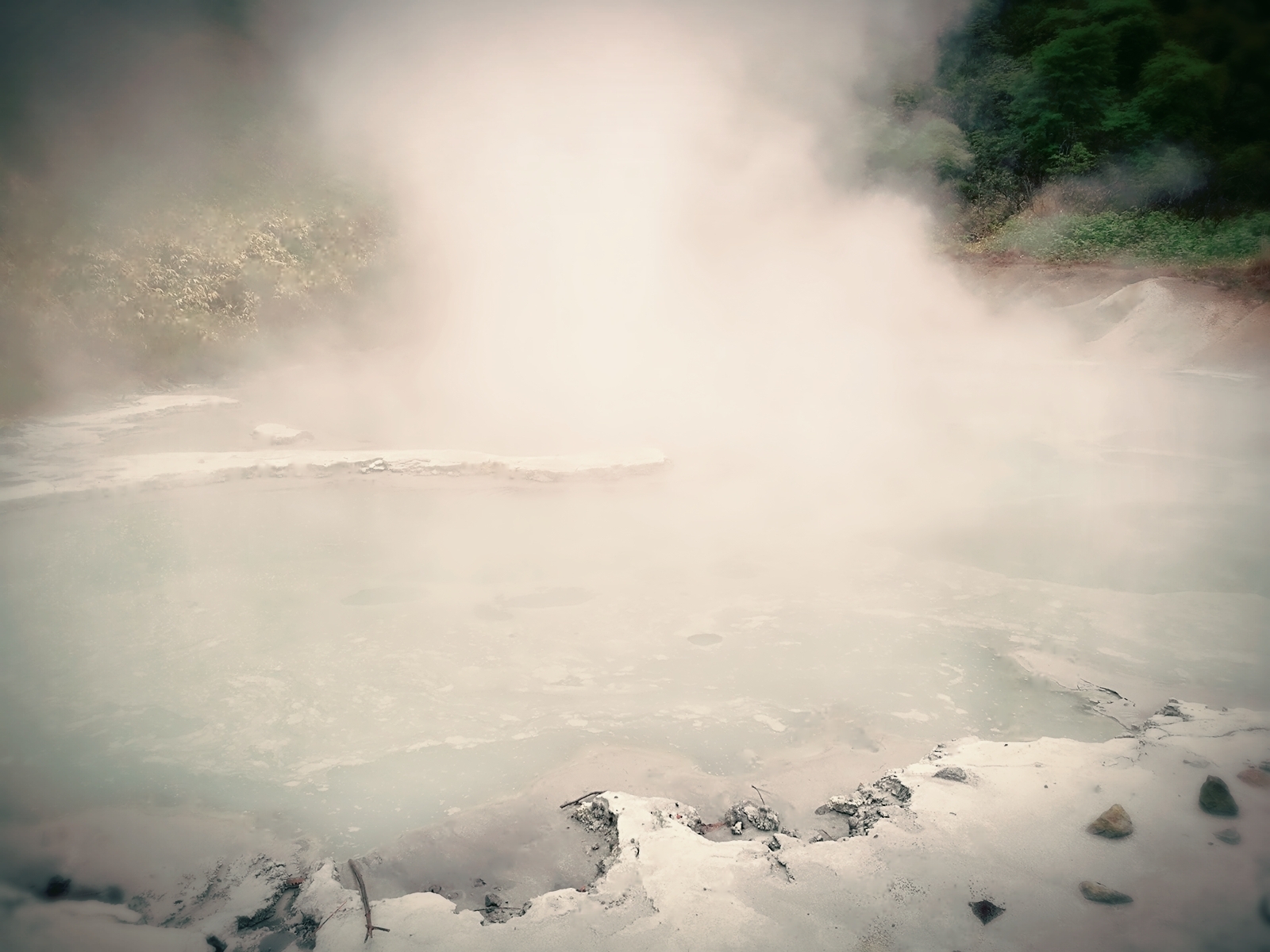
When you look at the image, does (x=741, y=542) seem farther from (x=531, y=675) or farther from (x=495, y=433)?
(x=495, y=433)

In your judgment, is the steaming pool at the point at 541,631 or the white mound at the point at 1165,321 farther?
the white mound at the point at 1165,321

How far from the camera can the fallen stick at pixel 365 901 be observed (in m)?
1.63

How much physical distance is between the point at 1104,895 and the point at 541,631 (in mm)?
2369

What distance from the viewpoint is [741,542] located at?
13.6 ft

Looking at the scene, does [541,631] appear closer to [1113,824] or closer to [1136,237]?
[1113,824]

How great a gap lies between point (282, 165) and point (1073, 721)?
45.5 ft

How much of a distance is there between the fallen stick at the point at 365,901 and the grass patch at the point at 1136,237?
9.80 m

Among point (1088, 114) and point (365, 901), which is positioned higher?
point (1088, 114)

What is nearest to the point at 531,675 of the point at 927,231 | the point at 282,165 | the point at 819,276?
the point at 819,276

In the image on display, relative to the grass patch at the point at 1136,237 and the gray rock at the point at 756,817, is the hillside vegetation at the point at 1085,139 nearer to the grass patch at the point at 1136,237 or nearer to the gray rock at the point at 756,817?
the grass patch at the point at 1136,237

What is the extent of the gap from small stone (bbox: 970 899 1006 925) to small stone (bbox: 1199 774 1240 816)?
0.78 m

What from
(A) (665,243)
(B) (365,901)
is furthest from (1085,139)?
(B) (365,901)

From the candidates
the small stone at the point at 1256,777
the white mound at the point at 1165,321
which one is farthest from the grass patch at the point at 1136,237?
the small stone at the point at 1256,777

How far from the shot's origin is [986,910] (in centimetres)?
158
